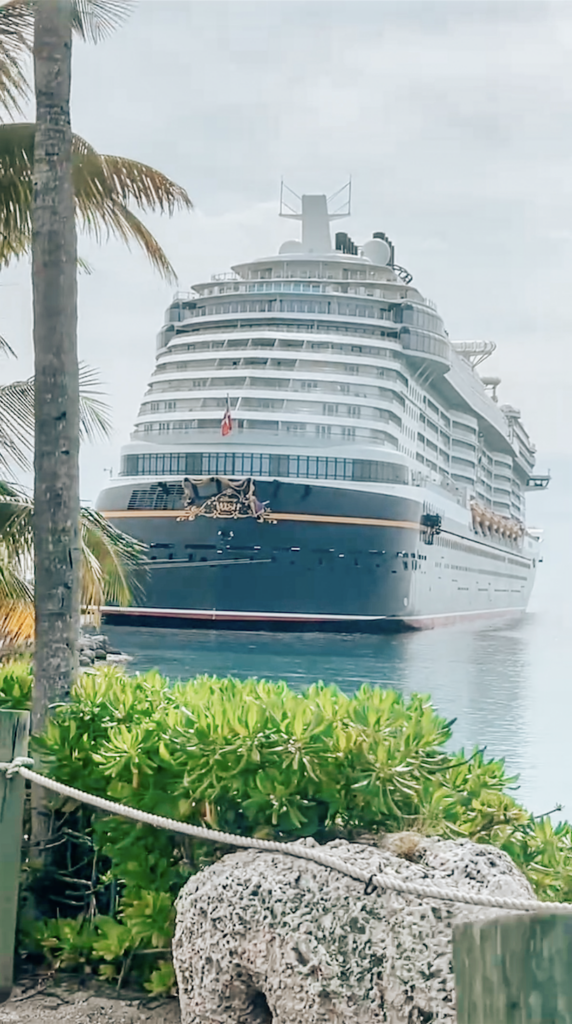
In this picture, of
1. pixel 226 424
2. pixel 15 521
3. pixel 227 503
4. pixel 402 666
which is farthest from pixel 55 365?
pixel 226 424

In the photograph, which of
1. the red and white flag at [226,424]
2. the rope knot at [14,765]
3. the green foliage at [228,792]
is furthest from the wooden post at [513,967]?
the red and white flag at [226,424]

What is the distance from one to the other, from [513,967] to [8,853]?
4.93 feet

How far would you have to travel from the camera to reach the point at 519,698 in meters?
20.6

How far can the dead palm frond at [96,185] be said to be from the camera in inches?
151

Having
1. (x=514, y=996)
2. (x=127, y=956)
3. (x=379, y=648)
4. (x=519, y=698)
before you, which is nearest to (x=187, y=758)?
(x=127, y=956)

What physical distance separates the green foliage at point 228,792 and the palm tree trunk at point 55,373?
25 centimetres

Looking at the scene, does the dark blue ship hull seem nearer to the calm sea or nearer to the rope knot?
the calm sea

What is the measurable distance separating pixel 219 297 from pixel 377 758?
2569 centimetres

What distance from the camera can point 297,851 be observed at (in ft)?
5.99

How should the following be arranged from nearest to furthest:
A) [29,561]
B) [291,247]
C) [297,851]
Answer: [297,851] → [29,561] → [291,247]

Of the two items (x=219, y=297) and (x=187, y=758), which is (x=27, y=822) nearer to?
(x=187, y=758)

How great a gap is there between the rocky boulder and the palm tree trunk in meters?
0.92

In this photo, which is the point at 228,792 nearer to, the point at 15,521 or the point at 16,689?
the point at 16,689

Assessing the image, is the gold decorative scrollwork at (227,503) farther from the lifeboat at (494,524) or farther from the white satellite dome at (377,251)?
the white satellite dome at (377,251)
